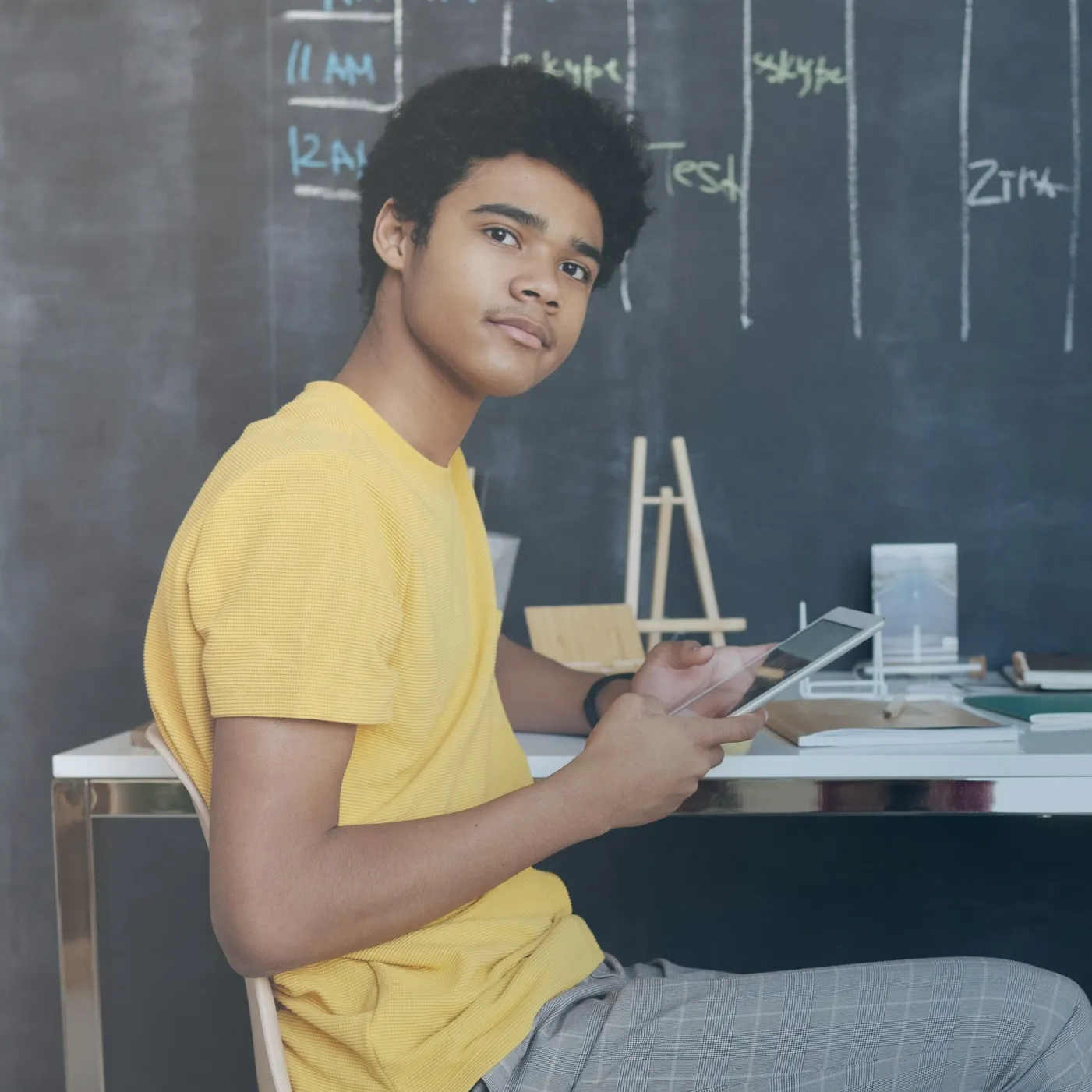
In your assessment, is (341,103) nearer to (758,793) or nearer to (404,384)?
(404,384)

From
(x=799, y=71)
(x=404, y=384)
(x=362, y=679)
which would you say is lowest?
(x=362, y=679)

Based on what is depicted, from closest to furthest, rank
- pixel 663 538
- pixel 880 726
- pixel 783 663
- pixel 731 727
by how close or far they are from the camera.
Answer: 1. pixel 731 727
2. pixel 783 663
3. pixel 880 726
4. pixel 663 538

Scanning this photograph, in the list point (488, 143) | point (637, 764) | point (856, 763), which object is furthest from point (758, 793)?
point (488, 143)

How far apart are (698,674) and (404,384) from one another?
42 cm

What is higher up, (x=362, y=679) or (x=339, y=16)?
(x=339, y=16)

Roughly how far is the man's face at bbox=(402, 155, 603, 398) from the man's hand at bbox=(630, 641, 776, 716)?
319 mm

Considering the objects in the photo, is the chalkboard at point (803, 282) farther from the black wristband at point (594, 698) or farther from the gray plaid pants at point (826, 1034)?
the gray plaid pants at point (826, 1034)

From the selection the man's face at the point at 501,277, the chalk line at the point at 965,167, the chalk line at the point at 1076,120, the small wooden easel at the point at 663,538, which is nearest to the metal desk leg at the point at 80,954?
the man's face at the point at 501,277

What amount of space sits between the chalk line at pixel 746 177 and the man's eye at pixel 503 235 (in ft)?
3.64

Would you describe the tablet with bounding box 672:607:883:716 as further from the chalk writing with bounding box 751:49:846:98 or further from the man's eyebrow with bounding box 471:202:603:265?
the chalk writing with bounding box 751:49:846:98

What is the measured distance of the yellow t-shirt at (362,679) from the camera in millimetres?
753

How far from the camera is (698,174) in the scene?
204cm

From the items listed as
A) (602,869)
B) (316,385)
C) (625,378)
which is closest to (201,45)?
(625,378)

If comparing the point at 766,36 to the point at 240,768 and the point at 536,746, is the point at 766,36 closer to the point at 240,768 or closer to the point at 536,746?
the point at 536,746
